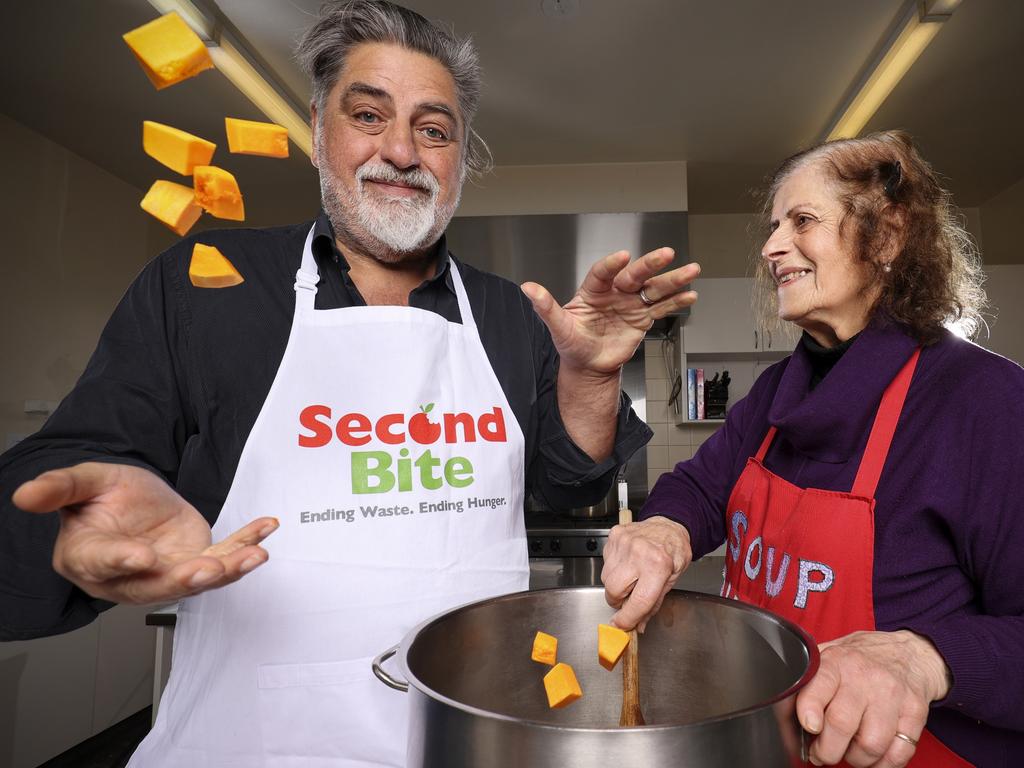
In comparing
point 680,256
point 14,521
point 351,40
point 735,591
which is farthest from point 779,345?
point 14,521

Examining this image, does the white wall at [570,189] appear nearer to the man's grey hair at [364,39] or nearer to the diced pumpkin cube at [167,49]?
the man's grey hair at [364,39]

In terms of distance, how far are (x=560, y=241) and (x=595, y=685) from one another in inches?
115

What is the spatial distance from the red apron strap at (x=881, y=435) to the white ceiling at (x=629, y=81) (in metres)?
1.76

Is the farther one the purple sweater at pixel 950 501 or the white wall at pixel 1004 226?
the white wall at pixel 1004 226

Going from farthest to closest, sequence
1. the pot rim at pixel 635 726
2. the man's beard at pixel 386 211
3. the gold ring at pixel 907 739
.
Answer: the man's beard at pixel 386 211 < the gold ring at pixel 907 739 < the pot rim at pixel 635 726

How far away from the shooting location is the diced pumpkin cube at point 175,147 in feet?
2.92

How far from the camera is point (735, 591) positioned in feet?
3.89

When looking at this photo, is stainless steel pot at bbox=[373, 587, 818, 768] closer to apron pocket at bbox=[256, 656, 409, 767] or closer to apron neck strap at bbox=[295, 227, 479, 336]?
apron pocket at bbox=[256, 656, 409, 767]

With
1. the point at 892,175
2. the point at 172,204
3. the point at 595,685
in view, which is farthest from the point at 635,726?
the point at 892,175

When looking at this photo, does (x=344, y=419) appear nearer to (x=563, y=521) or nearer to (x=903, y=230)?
(x=903, y=230)

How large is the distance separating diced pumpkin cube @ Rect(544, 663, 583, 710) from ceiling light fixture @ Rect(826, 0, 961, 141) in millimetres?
2394

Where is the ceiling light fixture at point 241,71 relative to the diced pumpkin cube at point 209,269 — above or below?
above

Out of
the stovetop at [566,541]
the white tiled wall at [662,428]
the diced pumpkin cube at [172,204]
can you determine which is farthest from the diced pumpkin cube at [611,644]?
the white tiled wall at [662,428]

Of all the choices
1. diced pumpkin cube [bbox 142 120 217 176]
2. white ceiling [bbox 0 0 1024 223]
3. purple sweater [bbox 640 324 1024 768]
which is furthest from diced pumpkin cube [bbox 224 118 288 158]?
white ceiling [bbox 0 0 1024 223]
